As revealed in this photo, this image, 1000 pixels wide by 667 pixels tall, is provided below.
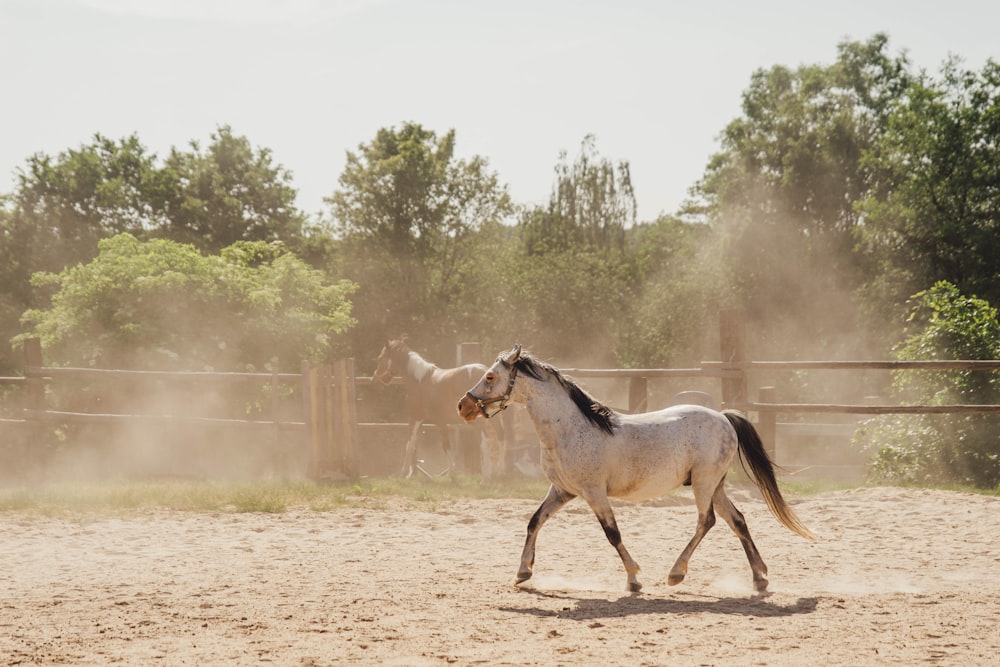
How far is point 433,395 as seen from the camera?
13477 millimetres

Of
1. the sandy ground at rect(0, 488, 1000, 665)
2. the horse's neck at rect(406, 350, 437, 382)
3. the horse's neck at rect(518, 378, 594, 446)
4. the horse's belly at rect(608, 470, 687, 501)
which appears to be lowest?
the sandy ground at rect(0, 488, 1000, 665)

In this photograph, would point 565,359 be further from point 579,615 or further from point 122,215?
point 579,615

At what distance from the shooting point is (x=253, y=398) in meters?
17.5

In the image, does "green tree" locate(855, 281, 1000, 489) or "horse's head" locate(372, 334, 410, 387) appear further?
"horse's head" locate(372, 334, 410, 387)

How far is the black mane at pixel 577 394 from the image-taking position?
6680mm

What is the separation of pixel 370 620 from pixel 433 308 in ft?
101

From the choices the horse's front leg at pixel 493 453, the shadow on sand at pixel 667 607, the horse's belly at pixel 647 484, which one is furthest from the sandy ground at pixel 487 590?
the horse's front leg at pixel 493 453

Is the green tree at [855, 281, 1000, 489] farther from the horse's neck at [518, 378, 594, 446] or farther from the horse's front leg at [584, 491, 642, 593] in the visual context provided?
the horse's neck at [518, 378, 594, 446]

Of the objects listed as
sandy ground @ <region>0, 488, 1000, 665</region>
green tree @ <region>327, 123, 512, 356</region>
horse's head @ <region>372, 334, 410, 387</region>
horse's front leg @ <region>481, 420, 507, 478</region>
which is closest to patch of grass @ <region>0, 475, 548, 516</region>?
horse's front leg @ <region>481, 420, 507, 478</region>

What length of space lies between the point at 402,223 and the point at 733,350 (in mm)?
24569

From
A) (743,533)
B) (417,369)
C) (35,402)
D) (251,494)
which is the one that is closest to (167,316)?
(35,402)

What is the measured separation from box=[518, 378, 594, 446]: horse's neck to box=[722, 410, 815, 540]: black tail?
50.7 inches

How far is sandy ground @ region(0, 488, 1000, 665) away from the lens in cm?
480

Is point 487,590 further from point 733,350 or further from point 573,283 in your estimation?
point 573,283
